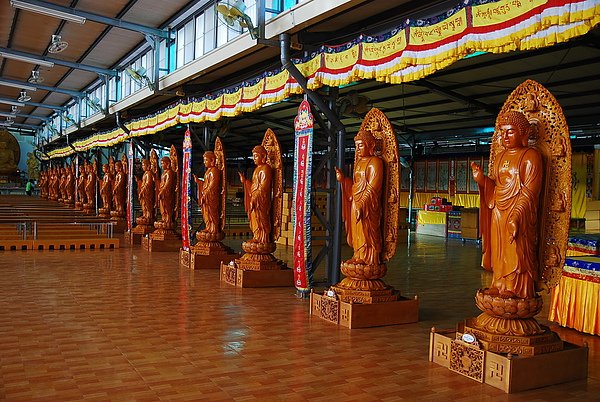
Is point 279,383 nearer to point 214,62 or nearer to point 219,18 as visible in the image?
point 214,62

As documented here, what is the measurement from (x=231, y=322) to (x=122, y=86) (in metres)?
10.1

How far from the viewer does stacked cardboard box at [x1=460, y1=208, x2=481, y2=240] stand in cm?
1448

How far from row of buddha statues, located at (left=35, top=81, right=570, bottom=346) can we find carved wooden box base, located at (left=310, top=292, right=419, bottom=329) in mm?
110

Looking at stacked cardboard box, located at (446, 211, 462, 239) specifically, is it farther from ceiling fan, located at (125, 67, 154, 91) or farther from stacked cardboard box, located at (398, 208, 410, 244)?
ceiling fan, located at (125, 67, 154, 91)

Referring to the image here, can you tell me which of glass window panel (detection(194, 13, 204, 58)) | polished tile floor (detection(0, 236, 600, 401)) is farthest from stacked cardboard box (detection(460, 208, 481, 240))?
glass window panel (detection(194, 13, 204, 58))

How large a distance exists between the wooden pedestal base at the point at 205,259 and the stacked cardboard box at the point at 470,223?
25.9 feet

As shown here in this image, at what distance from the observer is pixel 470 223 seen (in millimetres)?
14680

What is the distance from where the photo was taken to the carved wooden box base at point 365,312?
521cm

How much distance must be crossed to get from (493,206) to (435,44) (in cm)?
139

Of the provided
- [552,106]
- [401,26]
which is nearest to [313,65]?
[401,26]

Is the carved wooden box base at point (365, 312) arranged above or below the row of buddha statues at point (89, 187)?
below

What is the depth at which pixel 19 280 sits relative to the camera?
727 centimetres

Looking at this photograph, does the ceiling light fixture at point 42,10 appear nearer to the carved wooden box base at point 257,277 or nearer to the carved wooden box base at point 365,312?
the carved wooden box base at point 257,277

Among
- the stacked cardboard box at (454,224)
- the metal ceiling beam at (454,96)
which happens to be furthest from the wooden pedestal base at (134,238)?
the stacked cardboard box at (454,224)
